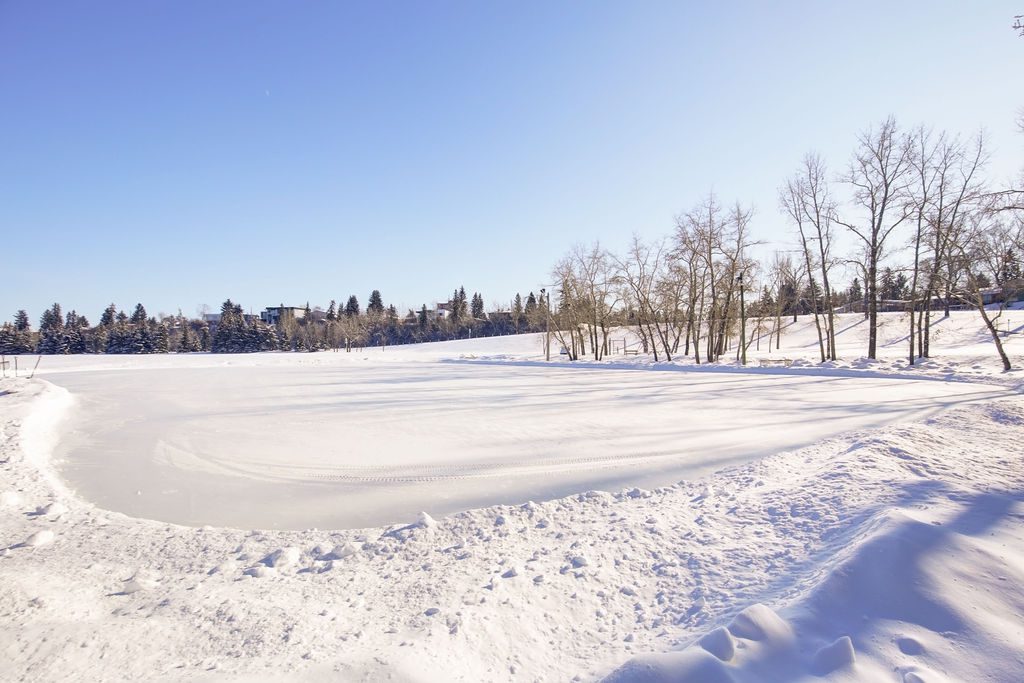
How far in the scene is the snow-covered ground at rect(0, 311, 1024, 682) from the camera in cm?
278

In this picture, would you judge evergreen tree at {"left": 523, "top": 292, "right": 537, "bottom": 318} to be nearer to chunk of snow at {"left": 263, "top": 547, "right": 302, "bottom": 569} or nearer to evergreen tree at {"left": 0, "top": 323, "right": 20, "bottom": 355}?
chunk of snow at {"left": 263, "top": 547, "right": 302, "bottom": 569}

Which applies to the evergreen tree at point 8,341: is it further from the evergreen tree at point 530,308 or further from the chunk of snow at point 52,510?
the chunk of snow at point 52,510

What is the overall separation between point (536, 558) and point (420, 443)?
5.26 metres

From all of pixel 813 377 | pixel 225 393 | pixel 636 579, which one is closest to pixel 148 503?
pixel 636 579

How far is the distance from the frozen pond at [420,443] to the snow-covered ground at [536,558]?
0.08m

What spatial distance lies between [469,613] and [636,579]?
140 cm

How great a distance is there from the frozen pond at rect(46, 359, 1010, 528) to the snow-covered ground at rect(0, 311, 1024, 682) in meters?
0.08

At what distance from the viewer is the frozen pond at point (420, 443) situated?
5.92 m

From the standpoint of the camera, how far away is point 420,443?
29.1ft

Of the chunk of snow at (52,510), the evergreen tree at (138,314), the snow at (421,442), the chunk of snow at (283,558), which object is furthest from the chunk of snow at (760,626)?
the evergreen tree at (138,314)

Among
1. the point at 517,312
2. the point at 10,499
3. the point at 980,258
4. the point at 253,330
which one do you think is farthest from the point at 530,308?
the point at 10,499

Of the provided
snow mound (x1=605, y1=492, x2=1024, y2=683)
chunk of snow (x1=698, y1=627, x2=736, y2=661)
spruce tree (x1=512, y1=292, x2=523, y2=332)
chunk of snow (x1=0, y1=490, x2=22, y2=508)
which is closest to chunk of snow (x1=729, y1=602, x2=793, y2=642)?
snow mound (x1=605, y1=492, x2=1024, y2=683)

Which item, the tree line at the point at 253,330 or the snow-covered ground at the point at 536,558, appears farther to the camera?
the tree line at the point at 253,330

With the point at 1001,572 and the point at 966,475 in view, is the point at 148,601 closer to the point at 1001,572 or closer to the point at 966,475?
the point at 1001,572
